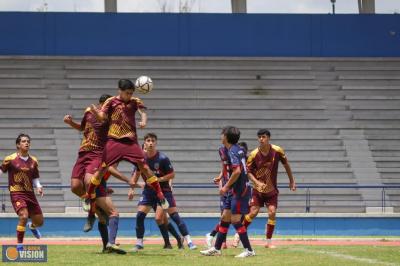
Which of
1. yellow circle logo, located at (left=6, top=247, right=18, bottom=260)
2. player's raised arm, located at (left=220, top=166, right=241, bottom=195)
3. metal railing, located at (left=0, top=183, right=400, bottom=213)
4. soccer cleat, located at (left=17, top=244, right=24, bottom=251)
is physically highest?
player's raised arm, located at (left=220, top=166, right=241, bottom=195)

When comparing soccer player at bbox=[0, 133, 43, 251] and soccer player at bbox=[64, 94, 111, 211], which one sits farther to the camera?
soccer player at bbox=[0, 133, 43, 251]

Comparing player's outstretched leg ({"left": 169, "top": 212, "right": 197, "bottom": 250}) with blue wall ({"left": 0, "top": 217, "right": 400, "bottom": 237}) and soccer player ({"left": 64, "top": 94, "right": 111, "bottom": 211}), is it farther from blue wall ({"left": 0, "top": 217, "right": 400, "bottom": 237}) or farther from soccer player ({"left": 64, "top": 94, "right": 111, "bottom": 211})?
blue wall ({"left": 0, "top": 217, "right": 400, "bottom": 237})

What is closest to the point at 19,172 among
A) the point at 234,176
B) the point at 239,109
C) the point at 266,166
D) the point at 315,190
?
the point at 234,176

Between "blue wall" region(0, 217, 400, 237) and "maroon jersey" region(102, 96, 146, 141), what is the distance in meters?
11.3

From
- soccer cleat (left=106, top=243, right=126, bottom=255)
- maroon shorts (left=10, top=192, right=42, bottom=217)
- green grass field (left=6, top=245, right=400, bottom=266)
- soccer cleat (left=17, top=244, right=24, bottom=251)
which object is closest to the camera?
soccer cleat (left=17, top=244, right=24, bottom=251)

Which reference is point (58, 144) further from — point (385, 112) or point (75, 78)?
point (385, 112)

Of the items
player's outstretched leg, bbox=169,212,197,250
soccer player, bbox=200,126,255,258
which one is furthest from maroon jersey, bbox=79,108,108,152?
player's outstretched leg, bbox=169,212,197,250

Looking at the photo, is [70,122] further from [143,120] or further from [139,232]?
[139,232]

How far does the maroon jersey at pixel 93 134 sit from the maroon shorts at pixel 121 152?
2.51ft

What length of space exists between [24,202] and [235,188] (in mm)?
3763

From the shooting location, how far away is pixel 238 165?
14422 mm

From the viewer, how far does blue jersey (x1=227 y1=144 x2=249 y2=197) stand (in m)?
14.4

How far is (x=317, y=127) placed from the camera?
3186cm

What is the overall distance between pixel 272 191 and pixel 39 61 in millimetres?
17087
